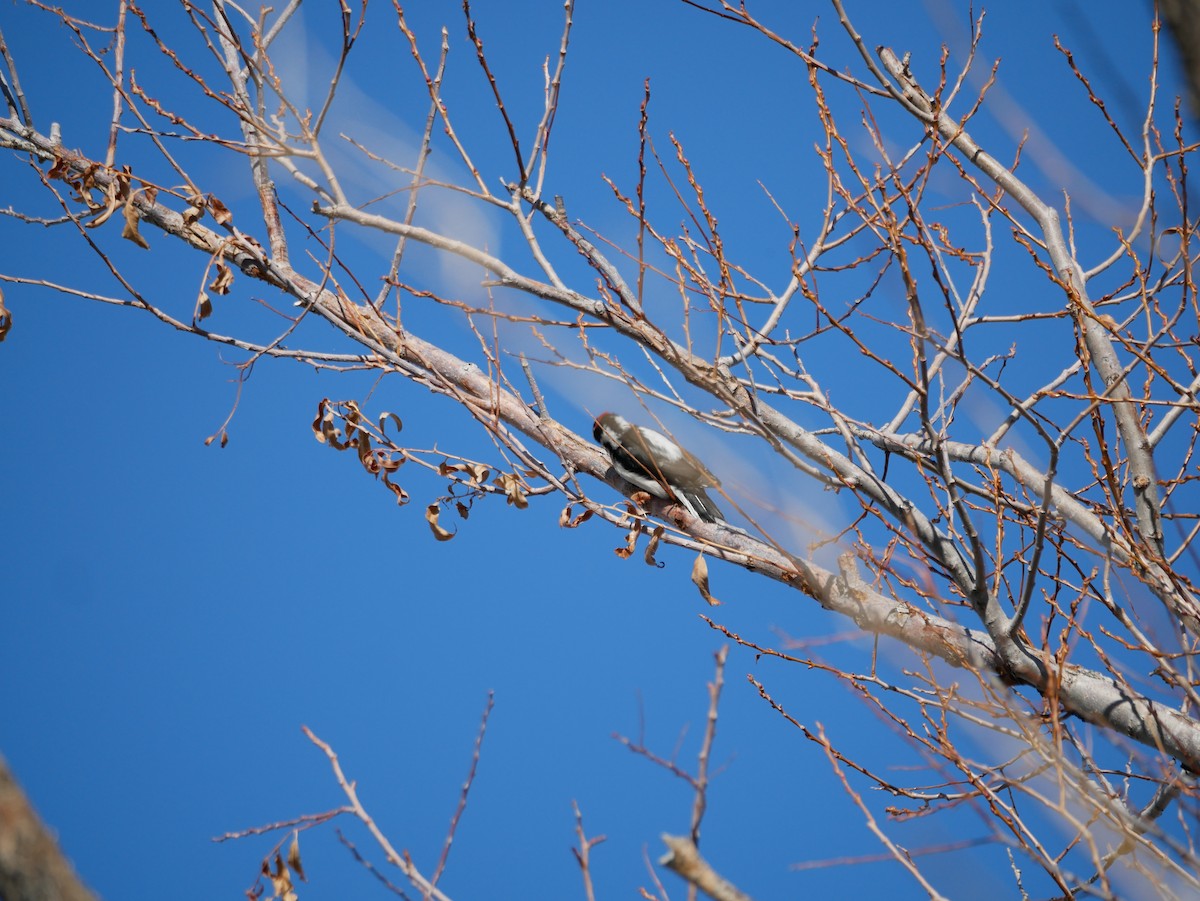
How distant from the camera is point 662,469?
396 centimetres

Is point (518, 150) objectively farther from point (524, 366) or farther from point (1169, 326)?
point (1169, 326)

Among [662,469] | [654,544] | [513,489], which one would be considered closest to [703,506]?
[662,469]

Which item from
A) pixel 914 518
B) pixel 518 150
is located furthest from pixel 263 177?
pixel 914 518

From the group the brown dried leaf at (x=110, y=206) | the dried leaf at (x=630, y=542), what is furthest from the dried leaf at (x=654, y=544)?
the brown dried leaf at (x=110, y=206)

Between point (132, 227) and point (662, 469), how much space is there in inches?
92.8

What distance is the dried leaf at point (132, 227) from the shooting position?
3.41 metres

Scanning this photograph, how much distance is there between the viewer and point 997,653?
2.67 metres

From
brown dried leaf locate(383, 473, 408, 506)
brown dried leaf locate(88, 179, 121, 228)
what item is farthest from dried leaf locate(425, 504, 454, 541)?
brown dried leaf locate(88, 179, 121, 228)

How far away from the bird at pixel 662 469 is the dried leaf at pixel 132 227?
192 centimetres

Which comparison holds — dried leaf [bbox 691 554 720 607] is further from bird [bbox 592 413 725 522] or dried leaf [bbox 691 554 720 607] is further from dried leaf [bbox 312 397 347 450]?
dried leaf [bbox 312 397 347 450]

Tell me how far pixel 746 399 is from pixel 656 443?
1.65 m

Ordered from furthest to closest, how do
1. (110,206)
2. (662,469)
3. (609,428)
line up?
(609,428)
(662,469)
(110,206)

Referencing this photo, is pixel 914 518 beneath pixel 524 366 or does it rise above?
beneath

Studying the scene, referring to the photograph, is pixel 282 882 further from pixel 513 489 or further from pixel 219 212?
pixel 219 212
